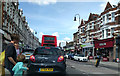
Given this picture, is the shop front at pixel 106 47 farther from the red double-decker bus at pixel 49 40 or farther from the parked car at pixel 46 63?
the parked car at pixel 46 63

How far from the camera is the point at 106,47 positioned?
32.5m

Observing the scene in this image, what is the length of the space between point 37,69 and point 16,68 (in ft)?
8.24

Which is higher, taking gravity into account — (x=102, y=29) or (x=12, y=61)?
(x=102, y=29)

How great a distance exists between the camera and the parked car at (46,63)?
647cm

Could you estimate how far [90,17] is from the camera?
44000 mm

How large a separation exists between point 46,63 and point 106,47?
28.1m

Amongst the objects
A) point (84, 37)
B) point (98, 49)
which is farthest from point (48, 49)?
point (84, 37)

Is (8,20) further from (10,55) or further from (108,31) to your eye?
(10,55)

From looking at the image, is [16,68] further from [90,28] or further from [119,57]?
[90,28]

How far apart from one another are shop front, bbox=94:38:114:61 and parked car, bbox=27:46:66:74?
24228 millimetres

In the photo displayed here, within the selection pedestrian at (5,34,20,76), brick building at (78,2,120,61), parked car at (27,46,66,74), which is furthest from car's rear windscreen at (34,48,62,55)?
brick building at (78,2,120,61)

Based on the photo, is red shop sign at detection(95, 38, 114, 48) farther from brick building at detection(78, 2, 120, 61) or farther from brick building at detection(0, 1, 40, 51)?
brick building at detection(0, 1, 40, 51)

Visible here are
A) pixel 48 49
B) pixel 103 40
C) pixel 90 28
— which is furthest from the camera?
pixel 90 28

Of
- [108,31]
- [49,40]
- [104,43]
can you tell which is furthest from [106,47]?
[49,40]
